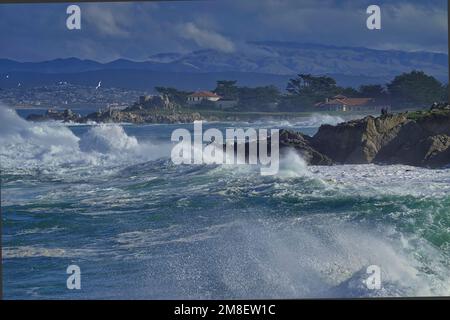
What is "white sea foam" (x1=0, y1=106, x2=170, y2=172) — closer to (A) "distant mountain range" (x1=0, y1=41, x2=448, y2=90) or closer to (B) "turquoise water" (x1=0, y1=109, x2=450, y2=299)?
(B) "turquoise water" (x1=0, y1=109, x2=450, y2=299)

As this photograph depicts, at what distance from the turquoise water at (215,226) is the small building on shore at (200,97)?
0.87 feet

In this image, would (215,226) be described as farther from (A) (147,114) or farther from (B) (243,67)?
(B) (243,67)

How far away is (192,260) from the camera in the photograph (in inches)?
234

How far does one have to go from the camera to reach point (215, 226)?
19.7ft

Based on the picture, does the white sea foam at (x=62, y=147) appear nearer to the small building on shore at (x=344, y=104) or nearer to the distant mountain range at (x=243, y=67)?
the distant mountain range at (x=243, y=67)

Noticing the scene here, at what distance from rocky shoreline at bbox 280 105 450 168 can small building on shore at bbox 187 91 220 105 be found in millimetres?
608

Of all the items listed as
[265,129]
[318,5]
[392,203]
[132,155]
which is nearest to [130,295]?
[132,155]

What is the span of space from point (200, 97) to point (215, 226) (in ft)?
3.42

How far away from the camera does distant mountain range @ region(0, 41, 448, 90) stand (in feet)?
20.2

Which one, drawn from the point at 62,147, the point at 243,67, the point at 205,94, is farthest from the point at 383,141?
the point at 62,147

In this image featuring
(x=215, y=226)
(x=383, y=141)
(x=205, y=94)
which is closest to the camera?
(x=215, y=226)

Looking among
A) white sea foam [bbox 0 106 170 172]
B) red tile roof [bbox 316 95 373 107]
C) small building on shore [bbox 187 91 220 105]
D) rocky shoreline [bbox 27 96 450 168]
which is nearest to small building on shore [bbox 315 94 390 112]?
red tile roof [bbox 316 95 373 107]

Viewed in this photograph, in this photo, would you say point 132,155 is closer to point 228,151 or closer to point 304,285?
point 228,151

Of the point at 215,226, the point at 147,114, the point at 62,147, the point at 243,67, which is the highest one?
the point at 243,67
